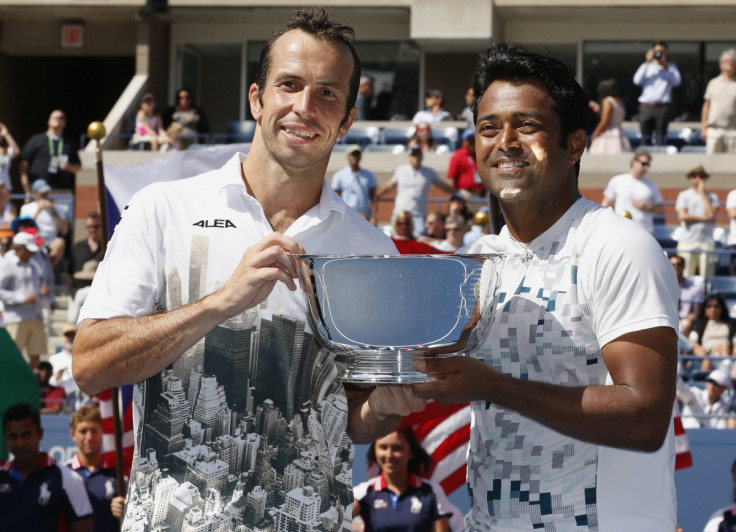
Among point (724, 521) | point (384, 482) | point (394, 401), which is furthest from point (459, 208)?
point (394, 401)

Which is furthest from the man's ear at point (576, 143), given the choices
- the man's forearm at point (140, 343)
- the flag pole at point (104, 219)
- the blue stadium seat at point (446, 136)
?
the blue stadium seat at point (446, 136)

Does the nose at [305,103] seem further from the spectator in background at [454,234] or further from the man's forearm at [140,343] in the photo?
the spectator in background at [454,234]

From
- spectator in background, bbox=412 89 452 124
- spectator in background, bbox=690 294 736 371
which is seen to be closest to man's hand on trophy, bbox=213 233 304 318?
spectator in background, bbox=690 294 736 371

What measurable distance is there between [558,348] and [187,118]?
1550 centimetres

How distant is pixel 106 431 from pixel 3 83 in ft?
55.9

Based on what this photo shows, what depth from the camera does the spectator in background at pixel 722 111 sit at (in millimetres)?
15523

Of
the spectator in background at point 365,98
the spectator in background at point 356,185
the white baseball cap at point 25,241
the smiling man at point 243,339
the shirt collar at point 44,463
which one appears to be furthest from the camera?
the spectator in background at point 365,98

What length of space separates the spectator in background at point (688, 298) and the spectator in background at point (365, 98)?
7932mm

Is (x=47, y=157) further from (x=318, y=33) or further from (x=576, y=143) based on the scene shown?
(x=576, y=143)

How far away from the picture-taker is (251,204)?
9.99ft

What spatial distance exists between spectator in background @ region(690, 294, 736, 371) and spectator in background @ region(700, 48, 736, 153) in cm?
591

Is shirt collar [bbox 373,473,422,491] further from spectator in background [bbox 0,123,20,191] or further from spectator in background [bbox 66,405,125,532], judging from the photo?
spectator in background [bbox 0,123,20,191]

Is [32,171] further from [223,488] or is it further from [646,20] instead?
[223,488]

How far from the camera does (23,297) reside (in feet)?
37.6
